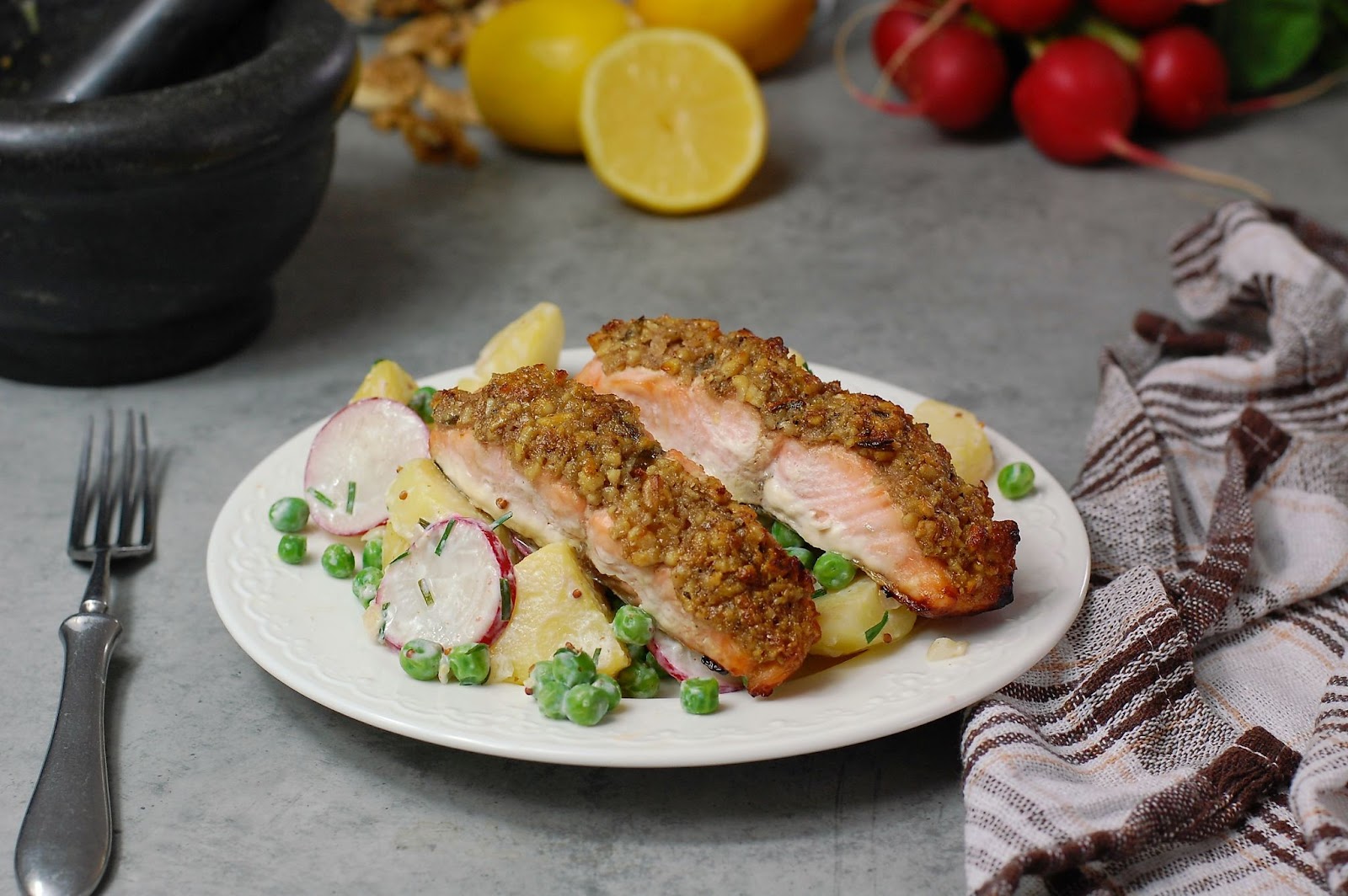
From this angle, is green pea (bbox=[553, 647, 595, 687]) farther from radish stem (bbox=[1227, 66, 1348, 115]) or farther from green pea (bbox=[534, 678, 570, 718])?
radish stem (bbox=[1227, 66, 1348, 115])

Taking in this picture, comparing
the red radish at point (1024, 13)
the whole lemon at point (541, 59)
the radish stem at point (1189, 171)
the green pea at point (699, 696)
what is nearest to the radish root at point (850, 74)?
the red radish at point (1024, 13)

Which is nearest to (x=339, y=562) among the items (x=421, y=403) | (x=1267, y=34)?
(x=421, y=403)

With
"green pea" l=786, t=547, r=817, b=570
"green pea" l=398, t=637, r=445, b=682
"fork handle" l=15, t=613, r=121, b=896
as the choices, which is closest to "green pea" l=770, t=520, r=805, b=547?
"green pea" l=786, t=547, r=817, b=570

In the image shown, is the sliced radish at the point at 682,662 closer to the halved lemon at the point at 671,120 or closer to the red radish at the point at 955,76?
the halved lemon at the point at 671,120

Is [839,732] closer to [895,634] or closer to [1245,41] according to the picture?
[895,634]

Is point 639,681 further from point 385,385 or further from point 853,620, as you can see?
point 385,385

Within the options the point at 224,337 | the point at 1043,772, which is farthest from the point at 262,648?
the point at 224,337
